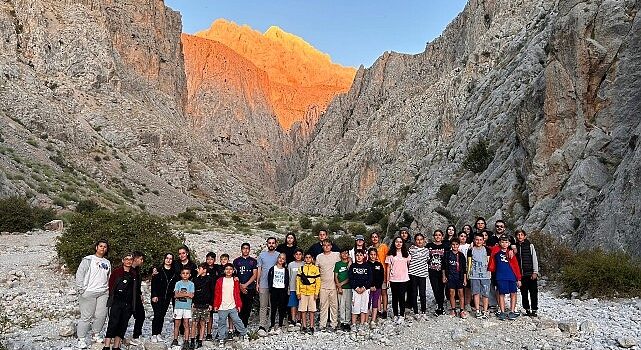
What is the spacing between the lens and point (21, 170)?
96.0 feet

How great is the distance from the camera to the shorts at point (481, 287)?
9.23 metres

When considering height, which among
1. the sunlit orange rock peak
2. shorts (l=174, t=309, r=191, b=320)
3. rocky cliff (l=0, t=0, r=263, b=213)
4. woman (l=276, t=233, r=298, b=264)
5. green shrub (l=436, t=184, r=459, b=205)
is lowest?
shorts (l=174, t=309, r=191, b=320)

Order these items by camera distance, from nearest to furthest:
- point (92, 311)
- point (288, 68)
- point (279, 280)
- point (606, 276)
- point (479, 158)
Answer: point (92, 311), point (279, 280), point (606, 276), point (479, 158), point (288, 68)

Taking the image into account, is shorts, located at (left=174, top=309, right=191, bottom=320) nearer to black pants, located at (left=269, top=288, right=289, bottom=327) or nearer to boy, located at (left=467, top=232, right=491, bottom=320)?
black pants, located at (left=269, top=288, right=289, bottom=327)

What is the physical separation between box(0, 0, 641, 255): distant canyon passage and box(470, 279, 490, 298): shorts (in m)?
4.28

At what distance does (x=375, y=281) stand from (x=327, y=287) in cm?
87

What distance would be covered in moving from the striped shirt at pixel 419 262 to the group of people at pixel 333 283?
0.02 meters

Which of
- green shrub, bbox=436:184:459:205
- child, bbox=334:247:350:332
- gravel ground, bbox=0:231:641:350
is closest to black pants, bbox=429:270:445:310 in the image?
gravel ground, bbox=0:231:641:350

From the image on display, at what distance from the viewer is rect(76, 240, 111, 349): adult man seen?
25.2 feet

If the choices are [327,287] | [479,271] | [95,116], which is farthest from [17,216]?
[95,116]

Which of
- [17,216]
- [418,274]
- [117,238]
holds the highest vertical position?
[17,216]

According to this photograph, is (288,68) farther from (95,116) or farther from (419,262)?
(419,262)

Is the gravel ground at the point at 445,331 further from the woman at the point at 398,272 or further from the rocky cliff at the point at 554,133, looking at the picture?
the rocky cliff at the point at 554,133

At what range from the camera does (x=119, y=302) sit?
304 inches
